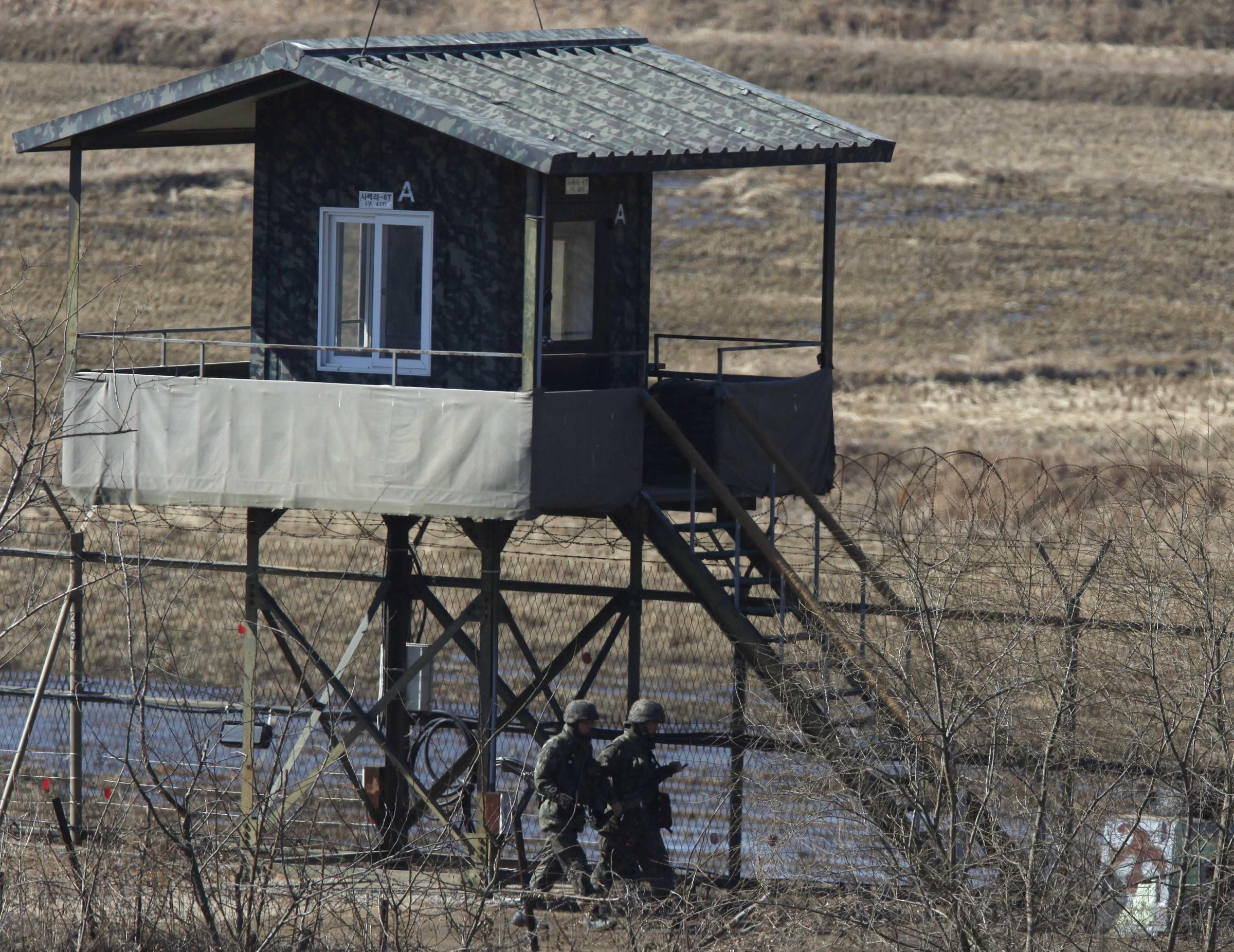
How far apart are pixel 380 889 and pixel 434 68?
23.3 ft

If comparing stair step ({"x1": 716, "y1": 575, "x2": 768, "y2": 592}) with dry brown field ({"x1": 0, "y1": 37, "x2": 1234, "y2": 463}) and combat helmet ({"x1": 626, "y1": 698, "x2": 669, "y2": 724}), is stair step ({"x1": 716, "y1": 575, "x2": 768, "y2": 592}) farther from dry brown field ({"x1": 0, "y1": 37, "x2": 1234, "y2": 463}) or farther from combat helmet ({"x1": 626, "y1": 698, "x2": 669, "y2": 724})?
dry brown field ({"x1": 0, "y1": 37, "x2": 1234, "y2": 463})

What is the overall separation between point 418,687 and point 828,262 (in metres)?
5.01

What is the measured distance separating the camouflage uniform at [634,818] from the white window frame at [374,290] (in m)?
3.28

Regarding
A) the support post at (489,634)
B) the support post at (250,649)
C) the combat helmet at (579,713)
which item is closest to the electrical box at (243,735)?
the support post at (250,649)

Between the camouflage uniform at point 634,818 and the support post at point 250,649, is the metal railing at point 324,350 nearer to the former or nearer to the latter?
the support post at point 250,649

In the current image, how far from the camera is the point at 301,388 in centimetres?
1524

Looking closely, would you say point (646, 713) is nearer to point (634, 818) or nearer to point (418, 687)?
point (634, 818)

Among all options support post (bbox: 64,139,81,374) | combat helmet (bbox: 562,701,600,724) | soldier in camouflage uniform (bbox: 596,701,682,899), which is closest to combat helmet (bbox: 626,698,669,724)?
soldier in camouflage uniform (bbox: 596,701,682,899)

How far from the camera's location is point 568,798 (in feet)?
48.8

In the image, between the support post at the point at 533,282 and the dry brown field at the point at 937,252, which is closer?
the support post at the point at 533,282

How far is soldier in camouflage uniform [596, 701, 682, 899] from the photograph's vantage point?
15031 mm

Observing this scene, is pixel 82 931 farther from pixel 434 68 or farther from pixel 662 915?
pixel 434 68

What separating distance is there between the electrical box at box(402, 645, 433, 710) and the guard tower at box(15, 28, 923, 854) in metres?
0.50

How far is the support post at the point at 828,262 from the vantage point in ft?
58.0
